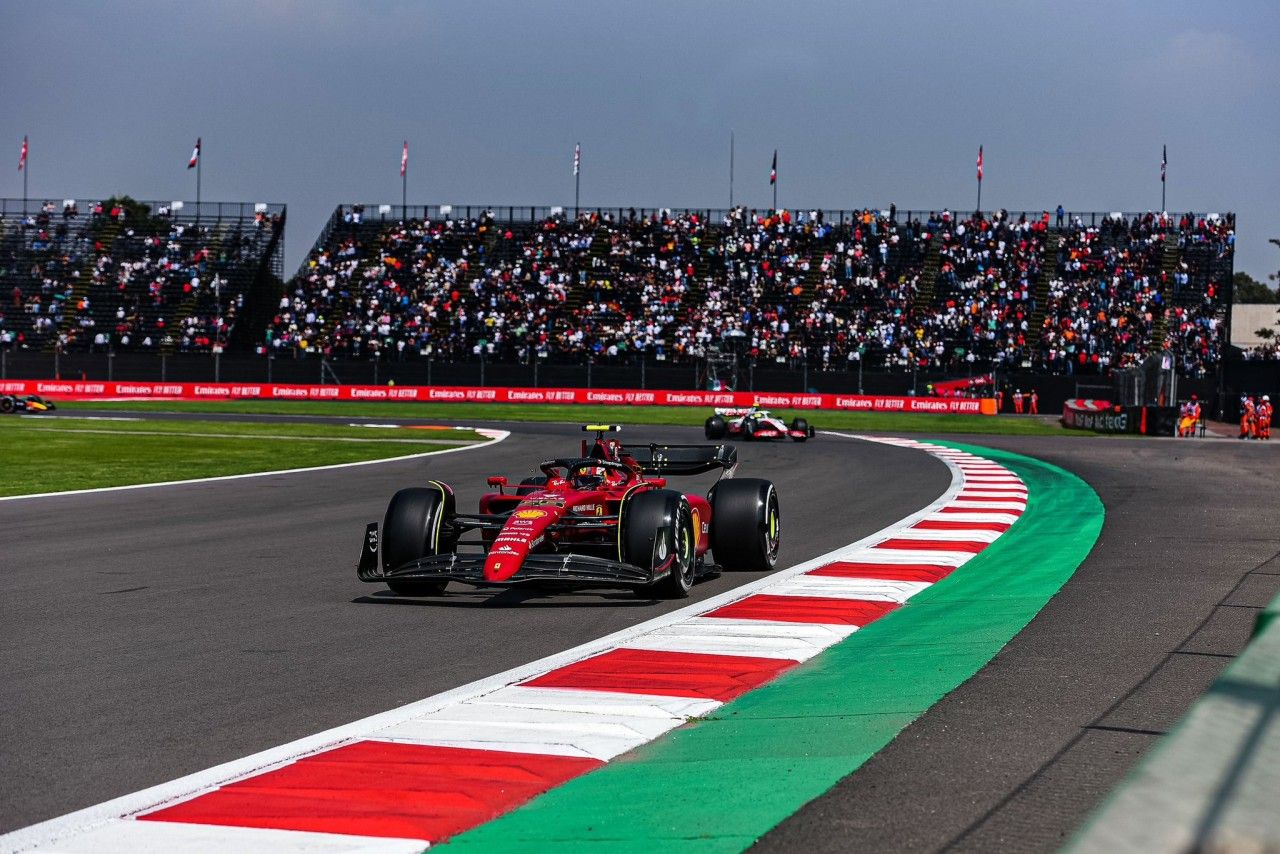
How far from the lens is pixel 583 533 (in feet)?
31.8

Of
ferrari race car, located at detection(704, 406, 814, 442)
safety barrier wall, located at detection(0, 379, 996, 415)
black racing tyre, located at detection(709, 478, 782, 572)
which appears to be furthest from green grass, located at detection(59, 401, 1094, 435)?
black racing tyre, located at detection(709, 478, 782, 572)

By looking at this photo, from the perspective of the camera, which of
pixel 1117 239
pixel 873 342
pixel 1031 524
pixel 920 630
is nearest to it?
pixel 920 630

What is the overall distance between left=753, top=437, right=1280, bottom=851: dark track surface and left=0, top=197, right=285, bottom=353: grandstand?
49.6 meters

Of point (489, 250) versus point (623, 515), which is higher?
point (489, 250)

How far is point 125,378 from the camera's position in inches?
2112

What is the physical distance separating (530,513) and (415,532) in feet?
2.64

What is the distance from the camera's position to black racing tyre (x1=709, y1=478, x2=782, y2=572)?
1052cm

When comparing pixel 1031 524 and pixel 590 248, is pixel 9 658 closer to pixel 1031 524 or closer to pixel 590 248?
pixel 1031 524

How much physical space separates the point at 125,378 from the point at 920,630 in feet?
164

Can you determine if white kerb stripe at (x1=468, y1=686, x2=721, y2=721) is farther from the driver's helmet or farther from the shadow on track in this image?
the driver's helmet

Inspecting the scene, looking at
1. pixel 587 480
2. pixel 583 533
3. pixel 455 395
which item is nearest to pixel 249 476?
pixel 587 480

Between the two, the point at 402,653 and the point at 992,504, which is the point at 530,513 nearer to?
the point at 402,653

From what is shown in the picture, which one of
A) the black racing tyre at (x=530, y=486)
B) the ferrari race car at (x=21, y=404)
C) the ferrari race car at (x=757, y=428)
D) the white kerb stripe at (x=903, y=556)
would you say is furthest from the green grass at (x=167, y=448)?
the white kerb stripe at (x=903, y=556)

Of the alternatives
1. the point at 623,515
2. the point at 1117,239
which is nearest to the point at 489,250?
the point at 1117,239
